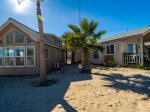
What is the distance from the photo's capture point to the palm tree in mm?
15938

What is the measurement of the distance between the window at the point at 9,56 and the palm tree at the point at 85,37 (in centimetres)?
560

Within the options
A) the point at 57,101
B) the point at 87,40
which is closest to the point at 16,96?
the point at 57,101

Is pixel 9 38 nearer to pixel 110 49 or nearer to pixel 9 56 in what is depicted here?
pixel 9 56

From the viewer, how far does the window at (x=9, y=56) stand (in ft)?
58.2

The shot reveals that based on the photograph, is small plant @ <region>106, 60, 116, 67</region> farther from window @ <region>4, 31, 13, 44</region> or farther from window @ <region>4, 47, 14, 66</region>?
window @ <region>4, 31, 13, 44</region>

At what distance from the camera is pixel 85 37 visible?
16.2 meters

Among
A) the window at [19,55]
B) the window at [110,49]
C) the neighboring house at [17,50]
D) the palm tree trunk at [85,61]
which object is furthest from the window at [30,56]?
the window at [110,49]

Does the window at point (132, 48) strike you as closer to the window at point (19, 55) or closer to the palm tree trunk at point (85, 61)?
the palm tree trunk at point (85, 61)

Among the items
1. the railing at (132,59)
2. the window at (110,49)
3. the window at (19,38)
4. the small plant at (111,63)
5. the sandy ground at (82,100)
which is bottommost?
the sandy ground at (82,100)

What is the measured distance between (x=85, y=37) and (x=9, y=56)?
7.48 m

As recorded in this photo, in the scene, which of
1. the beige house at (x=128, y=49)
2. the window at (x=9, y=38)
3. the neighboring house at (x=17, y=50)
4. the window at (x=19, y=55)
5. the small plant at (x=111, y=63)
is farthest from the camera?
the small plant at (x=111, y=63)

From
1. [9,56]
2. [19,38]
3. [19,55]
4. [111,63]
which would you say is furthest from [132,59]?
[9,56]

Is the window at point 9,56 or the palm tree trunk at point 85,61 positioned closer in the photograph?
the palm tree trunk at point 85,61

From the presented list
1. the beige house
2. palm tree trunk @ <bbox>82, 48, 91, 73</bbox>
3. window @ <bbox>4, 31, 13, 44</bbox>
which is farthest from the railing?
window @ <bbox>4, 31, 13, 44</bbox>
